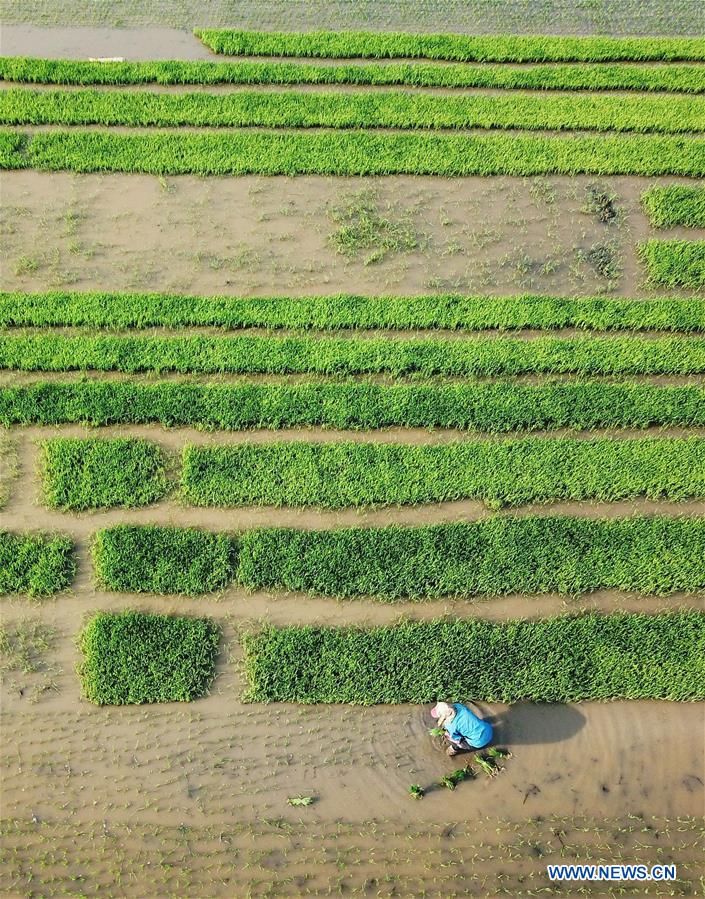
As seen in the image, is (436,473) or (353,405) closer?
(436,473)

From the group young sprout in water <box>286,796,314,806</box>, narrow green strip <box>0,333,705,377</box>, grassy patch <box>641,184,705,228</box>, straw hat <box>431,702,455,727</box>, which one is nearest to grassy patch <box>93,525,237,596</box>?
narrow green strip <box>0,333,705,377</box>

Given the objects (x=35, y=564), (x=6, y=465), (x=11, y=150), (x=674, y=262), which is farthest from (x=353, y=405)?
(x=11, y=150)

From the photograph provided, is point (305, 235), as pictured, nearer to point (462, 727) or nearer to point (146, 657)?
point (146, 657)

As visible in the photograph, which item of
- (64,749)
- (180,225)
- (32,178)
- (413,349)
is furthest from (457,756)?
(32,178)

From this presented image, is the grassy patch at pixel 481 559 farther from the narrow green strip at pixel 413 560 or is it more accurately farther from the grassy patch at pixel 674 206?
the grassy patch at pixel 674 206

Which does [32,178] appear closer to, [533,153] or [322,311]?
[322,311]

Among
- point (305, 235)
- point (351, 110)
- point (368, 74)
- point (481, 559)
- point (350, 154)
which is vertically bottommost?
point (481, 559)
